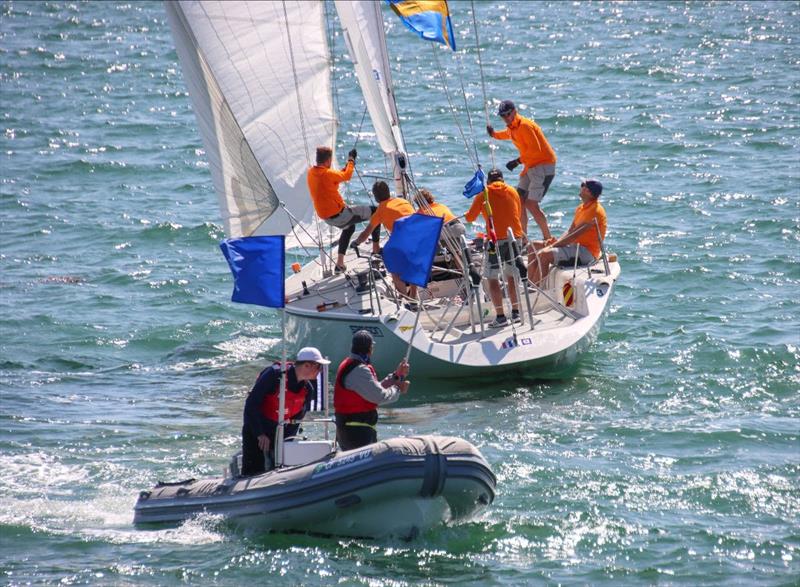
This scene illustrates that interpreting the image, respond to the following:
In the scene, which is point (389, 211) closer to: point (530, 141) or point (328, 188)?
point (328, 188)

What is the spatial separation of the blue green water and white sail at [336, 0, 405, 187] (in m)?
3.14

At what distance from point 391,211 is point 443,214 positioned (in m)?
1.00

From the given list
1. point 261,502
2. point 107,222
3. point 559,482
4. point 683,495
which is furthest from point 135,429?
point 107,222

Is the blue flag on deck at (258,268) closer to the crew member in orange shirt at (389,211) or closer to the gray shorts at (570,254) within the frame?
A: the crew member in orange shirt at (389,211)

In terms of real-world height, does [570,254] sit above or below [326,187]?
below

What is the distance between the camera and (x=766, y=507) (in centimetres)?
1127

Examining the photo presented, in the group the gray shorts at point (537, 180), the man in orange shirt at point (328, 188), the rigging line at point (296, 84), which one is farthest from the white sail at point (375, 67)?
the gray shorts at point (537, 180)

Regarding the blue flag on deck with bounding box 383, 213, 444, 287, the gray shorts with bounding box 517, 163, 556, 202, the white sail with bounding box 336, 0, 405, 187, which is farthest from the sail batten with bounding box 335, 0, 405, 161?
the blue flag on deck with bounding box 383, 213, 444, 287

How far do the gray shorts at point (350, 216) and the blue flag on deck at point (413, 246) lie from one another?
418 cm

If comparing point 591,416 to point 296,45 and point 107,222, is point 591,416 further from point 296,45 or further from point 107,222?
point 107,222

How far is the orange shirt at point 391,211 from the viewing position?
15156mm

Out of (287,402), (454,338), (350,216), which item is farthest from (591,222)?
(287,402)

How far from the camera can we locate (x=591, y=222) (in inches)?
624

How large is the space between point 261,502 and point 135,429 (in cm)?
378
